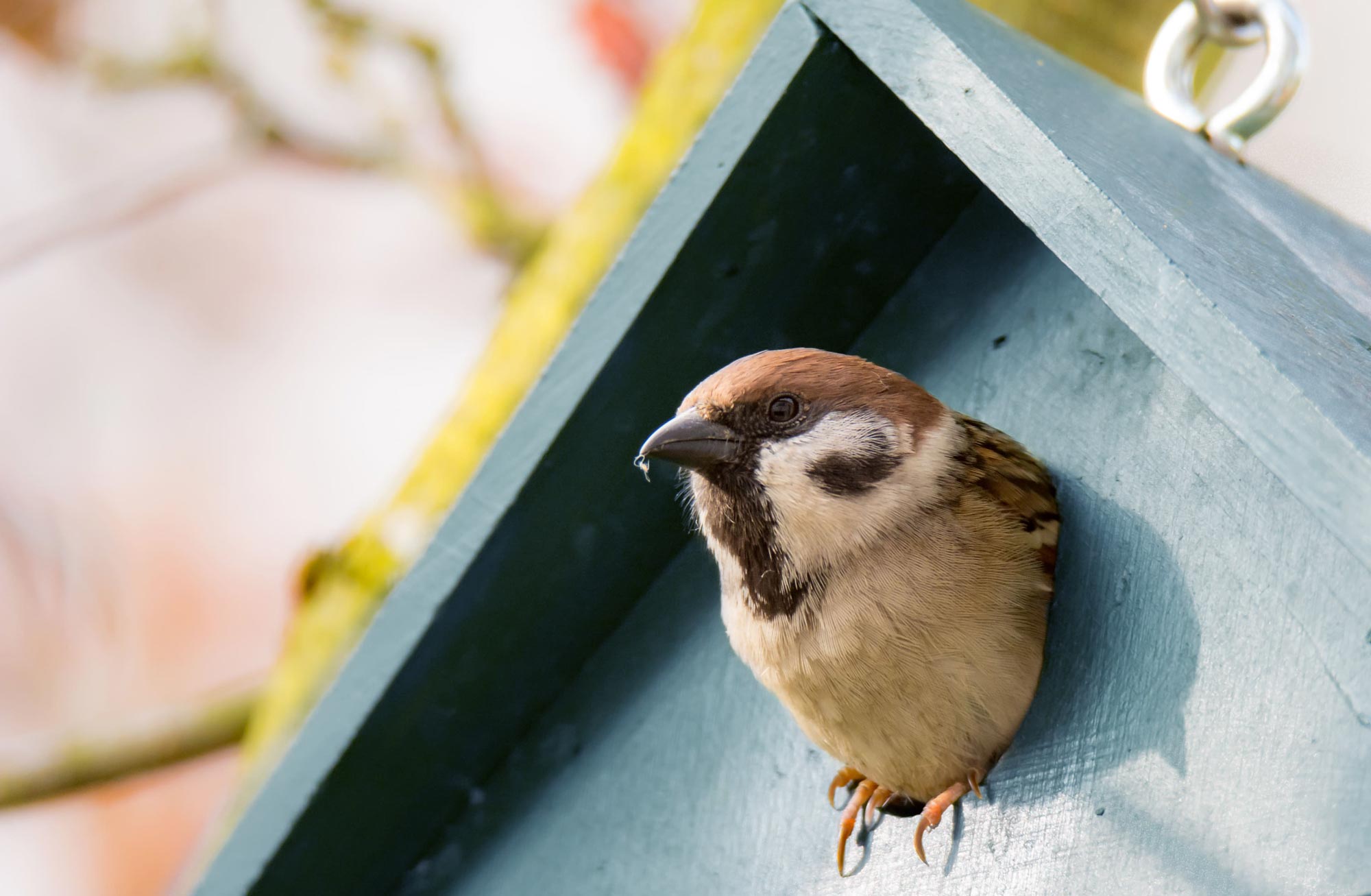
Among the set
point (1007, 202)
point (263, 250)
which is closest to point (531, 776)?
point (1007, 202)

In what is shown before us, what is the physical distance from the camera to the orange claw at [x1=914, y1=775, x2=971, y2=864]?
1233 millimetres

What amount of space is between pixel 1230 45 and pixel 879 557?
0.74 meters

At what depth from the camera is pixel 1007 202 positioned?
1.14 meters

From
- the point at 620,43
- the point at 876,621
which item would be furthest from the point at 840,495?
the point at 620,43

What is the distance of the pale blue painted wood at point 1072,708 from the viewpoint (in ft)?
3.25

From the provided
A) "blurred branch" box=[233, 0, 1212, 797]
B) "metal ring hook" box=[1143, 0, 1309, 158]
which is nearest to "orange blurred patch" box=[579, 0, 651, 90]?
"blurred branch" box=[233, 0, 1212, 797]

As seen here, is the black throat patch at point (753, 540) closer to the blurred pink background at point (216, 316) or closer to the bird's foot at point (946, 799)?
the bird's foot at point (946, 799)

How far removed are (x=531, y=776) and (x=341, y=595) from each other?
52cm

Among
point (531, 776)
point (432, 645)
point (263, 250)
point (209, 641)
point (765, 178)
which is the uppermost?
point (765, 178)

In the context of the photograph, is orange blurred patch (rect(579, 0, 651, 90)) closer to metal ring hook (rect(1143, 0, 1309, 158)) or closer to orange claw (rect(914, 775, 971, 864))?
metal ring hook (rect(1143, 0, 1309, 158))

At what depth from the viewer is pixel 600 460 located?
4.90ft

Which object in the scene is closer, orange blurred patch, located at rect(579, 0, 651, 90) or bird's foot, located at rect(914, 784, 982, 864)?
bird's foot, located at rect(914, 784, 982, 864)

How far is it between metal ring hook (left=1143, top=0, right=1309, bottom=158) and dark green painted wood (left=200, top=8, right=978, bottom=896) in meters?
0.32

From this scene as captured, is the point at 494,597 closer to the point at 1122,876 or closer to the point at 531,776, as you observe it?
the point at 531,776
